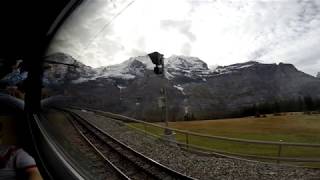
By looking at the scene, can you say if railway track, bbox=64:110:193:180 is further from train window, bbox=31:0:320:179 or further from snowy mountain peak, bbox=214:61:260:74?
snowy mountain peak, bbox=214:61:260:74

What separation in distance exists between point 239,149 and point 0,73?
2665 millimetres

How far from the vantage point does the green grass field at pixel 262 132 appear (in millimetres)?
1373

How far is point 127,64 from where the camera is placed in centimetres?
201

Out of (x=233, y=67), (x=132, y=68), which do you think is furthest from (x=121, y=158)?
(x=233, y=67)

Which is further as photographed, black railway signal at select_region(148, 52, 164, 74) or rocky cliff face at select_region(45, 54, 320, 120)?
black railway signal at select_region(148, 52, 164, 74)

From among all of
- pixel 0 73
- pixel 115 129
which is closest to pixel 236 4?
pixel 115 129

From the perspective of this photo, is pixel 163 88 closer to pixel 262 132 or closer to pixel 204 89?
pixel 204 89

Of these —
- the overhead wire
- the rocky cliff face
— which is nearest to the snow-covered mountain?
the rocky cliff face

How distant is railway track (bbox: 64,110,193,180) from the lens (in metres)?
1.86

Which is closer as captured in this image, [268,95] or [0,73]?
[268,95]

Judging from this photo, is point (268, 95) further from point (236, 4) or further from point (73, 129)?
point (73, 129)

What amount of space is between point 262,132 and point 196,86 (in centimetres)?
39

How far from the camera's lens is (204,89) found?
1.77 metres

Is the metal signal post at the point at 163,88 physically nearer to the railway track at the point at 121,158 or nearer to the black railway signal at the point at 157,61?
the black railway signal at the point at 157,61
